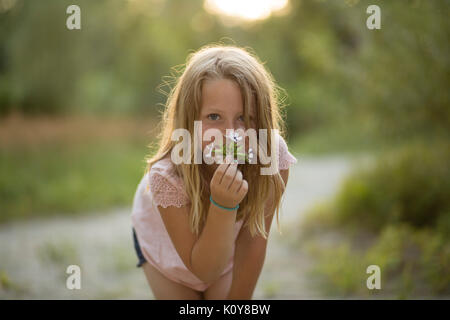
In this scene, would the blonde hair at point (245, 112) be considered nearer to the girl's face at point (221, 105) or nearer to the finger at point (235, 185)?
the girl's face at point (221, 105)

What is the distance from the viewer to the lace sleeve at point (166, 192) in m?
1.89

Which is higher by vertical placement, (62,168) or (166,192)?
(62,168)

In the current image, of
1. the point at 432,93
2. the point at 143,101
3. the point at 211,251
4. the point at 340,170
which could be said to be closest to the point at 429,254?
the point at 432,93

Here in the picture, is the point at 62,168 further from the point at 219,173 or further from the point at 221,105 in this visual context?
the point at 219,173

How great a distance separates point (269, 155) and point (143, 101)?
32.4 ft

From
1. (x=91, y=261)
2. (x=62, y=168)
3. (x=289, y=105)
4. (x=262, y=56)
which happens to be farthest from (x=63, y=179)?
(x=262, y=56)

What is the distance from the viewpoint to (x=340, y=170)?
29.1 ft

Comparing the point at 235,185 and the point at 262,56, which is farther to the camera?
the point at 262,56

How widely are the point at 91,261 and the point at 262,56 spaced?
12201 mm

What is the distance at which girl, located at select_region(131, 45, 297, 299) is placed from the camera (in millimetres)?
1805

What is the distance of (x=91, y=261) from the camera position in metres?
4.24

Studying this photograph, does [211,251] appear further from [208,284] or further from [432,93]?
[432,93]

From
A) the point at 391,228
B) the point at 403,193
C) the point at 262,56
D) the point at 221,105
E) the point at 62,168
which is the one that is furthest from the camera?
the point at 262,56

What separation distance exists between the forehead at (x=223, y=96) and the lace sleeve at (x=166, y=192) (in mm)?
375
